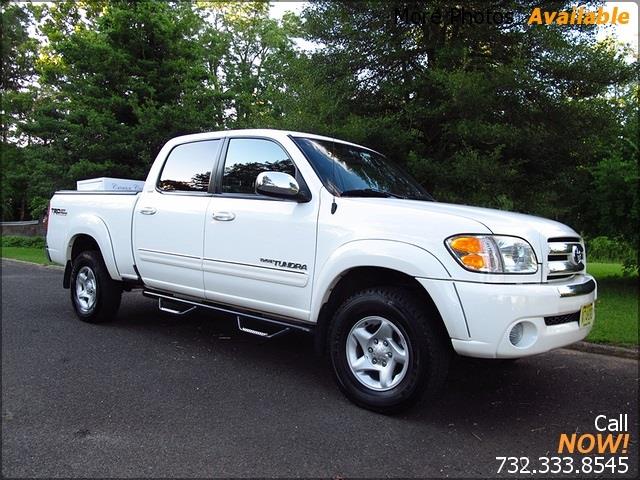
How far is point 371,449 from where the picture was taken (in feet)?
9.93

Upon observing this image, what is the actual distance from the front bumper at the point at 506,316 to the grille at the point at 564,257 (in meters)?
0.18

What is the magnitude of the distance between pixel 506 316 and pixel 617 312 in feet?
14.8

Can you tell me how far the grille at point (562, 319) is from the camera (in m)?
3.24

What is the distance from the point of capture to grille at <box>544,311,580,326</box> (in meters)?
3.24

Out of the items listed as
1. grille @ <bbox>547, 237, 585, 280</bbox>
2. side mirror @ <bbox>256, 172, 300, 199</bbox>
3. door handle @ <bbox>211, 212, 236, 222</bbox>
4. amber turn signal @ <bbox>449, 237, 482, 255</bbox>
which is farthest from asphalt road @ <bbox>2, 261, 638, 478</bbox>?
side mirror @ <bbox>256, 172, 300, 199</bbox>

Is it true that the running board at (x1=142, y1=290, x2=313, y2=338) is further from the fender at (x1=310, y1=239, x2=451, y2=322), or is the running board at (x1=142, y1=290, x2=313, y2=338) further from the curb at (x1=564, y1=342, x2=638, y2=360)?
the curb at (x1=564, y1=342, x2=638, y2=360)

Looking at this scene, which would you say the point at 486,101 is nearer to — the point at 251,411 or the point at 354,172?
the point at 354,172

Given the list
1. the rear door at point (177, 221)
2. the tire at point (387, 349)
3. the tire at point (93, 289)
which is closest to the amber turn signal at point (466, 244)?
the tire at point (387, 349)

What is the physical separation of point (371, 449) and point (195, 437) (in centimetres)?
107

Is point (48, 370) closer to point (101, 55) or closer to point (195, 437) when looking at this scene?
point (195, 437)

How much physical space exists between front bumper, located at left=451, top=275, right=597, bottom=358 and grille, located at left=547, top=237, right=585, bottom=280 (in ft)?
0.59

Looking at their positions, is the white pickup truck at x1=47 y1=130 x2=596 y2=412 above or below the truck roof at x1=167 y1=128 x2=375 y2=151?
below

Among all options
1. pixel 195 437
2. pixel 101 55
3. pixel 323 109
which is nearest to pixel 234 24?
pixel 101 55

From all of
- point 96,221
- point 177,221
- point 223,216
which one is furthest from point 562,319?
point 96,221
